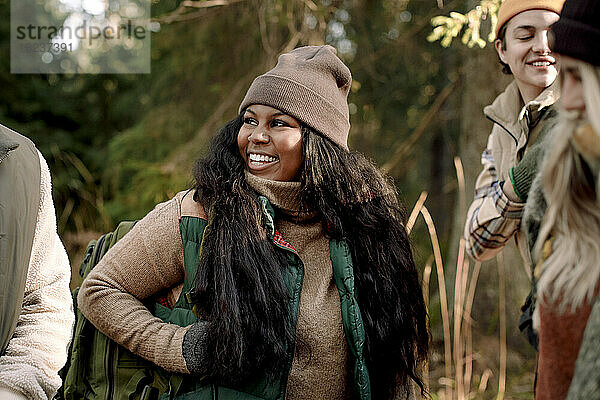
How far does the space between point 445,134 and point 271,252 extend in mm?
4391

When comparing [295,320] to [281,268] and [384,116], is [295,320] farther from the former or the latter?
[384,116]

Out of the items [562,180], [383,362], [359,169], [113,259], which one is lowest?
[383,362]

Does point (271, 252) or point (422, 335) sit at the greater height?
point (271, 252)

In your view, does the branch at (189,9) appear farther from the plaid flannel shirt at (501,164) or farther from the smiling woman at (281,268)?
the plaid flannel shirt at (501,164)

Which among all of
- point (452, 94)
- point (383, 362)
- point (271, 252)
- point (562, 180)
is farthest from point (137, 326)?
point (452, 94)

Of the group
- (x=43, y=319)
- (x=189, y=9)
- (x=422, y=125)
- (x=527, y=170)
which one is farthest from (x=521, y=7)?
(x=189, y=9)

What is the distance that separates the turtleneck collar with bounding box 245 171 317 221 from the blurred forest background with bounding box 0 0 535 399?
1735 millimetres

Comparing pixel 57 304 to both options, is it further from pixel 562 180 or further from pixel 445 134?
pixel 445 134

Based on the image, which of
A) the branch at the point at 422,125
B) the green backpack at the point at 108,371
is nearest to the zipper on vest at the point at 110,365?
the green backpack at the point at 108,371

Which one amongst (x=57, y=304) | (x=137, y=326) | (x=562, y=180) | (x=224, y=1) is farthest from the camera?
(x=224, y=1)

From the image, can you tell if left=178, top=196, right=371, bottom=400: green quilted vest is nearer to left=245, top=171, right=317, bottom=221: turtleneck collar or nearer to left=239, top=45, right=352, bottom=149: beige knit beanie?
left=245, top=171, right=317, bottom=221: turtleneck collar

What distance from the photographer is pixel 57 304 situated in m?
1.81

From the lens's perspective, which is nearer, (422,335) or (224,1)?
(422,335)

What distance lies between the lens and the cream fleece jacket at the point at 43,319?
5.48 ft
